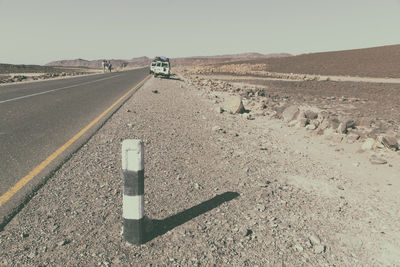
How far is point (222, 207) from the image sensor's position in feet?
10.8

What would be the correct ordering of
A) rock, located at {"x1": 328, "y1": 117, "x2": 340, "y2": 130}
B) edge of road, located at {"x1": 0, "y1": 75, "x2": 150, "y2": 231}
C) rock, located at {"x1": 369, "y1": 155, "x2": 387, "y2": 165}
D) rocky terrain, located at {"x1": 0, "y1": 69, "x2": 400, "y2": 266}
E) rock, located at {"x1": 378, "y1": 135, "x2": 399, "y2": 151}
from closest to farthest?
1. rocky terrain, located at {"x1": 0, "y1": 69, "x2": 400, "y2": 266}
2. edge of road, located at {"x1": 0, "y1": 75, "x2": 150, "y2": 231}
3. rock, located at {"x1": 369, "y1": 155, "x2": 387, "y2": 165}
4. rock, located at {"x1": 378, "y1": 135, "x2": 399, "y2": 151}
5. rock, located at {"x1": 328, "y1": 117, "x2": 340, "y2": 130}

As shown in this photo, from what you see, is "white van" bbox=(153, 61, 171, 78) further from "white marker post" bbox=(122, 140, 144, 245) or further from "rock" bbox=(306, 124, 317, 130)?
"white marker post" bbox=(122, 140, 144, 245)

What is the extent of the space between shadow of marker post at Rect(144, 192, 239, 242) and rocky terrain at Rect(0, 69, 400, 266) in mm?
20

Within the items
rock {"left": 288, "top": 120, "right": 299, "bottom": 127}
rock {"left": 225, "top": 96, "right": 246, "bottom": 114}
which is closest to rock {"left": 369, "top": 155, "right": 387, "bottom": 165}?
rock {"left": 288, "top": 120, "right": 299, "bottom": 127}

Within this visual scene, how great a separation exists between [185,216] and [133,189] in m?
0.85

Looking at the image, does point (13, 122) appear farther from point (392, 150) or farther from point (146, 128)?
point (392, 150)

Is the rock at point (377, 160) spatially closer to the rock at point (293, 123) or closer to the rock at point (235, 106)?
the rock at point (293, 123)

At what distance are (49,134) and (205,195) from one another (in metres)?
4.06

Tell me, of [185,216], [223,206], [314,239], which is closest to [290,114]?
[223,206]

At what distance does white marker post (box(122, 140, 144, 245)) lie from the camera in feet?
7.63

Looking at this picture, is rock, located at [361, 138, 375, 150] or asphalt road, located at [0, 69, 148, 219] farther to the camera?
rock, located at [361, 138, 375, 150]

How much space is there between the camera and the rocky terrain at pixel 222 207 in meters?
2.49

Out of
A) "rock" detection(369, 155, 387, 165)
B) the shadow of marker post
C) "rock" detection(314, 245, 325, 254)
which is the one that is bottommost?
"rock" detection(314, 245, 325, 254)

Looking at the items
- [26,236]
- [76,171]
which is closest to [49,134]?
[76,171]
